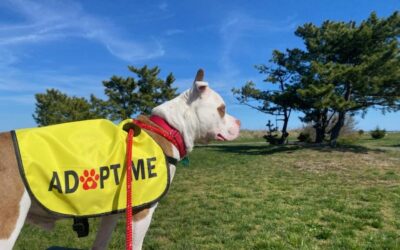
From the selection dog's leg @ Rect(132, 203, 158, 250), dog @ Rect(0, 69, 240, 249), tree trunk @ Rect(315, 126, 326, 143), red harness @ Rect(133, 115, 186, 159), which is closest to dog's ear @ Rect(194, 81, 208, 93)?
dog @ Rect(0, 69, 240, 249)

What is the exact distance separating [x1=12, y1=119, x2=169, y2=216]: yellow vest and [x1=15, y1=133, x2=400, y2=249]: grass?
333 centimetres

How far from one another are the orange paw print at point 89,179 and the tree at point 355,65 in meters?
22.1

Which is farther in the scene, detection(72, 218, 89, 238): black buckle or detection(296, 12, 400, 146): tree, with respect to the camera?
detection(296, 12, 400, 146): tree

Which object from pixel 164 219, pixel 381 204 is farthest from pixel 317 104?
pixel 164 219

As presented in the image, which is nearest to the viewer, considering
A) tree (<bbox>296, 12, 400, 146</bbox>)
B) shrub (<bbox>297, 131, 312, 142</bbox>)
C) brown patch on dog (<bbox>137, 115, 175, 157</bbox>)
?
brown patch on dog (<bbox>137, 115, 175, 157</bbox>)

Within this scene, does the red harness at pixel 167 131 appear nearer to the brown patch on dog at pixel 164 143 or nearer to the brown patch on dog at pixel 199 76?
the brown patch on dog at pixel 164 143

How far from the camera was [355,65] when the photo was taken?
24656mm

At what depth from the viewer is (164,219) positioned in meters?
7.51

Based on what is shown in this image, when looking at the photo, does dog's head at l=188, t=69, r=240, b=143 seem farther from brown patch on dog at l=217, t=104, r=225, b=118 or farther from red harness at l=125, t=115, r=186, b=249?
red harness at l=125, t=115, r=186, b=249

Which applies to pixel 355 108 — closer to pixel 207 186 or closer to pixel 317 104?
pixel 317 104

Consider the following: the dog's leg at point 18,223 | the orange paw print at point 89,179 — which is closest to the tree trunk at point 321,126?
the orange paw print at point 89,179

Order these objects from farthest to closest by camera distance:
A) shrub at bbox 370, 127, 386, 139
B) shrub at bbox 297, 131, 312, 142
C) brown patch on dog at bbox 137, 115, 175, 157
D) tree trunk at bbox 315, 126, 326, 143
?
shrub at bbox 370, 127, 386, 139 < shrub at bbox 297, 131, 312, 142 < tree trunk at bbox 315, 126, 326, 143 < brown patch on dog at bbox 137, 115, 175, 157

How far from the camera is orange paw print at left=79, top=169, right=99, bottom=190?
229cm

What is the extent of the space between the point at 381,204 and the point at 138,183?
761cm
